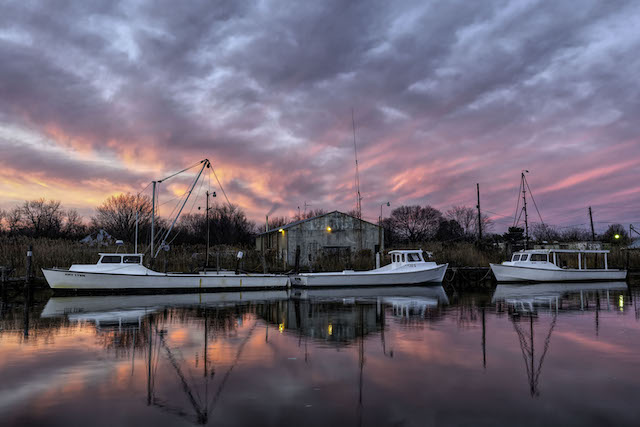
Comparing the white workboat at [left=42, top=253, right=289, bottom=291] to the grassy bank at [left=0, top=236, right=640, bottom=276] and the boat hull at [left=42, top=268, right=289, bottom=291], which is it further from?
the grassy bank at [left=0, top=236, right=640, bottom=276]

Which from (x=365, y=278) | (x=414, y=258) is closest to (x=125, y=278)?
(x=365, y=278)

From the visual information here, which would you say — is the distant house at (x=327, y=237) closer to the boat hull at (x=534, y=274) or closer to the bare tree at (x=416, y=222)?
the boat hull at (x=534, y=274)

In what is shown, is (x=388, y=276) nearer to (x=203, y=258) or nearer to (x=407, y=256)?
(x=407, y=256)

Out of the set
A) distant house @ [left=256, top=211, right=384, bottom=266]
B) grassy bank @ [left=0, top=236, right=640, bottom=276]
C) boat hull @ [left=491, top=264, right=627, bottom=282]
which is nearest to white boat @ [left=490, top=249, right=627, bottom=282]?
boat hull @ [left=491, top=264, right=627, bottom=282]

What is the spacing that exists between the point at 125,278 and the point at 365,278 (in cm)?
1546

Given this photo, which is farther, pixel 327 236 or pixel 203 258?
pixel 327 236

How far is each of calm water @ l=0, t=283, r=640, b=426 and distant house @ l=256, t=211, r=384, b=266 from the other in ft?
94.1

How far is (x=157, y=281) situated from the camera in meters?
27.1

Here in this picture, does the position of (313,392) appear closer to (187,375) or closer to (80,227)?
(187,375)

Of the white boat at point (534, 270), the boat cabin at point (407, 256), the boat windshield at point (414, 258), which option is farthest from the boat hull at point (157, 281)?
the white boat at point (534, 270)

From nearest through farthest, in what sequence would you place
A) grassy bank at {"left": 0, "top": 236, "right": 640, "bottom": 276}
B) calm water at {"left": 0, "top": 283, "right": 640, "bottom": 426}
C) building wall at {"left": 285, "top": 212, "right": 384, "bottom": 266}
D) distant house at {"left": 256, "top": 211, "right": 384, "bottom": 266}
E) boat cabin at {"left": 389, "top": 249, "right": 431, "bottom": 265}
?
calm water at {"left": 0, "top": 283, "right": 640, "bottom": 426} < grassy bank at {"left": 0, "top": 236, "right": 640, "bottom": 276} < boat cabin at {"left": 389, "top": 249, "right": 431, "bottom": 265} < distant house at {"left": 256, "top": 211, "right": 384, "bottom": 266} < building wall at {"left": 285, "top": 212, "right": 384, "bottom": 266}

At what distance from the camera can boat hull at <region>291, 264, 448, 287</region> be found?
31109 mm

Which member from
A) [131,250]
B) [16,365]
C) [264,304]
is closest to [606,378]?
[16,365]

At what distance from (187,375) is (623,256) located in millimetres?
50392
